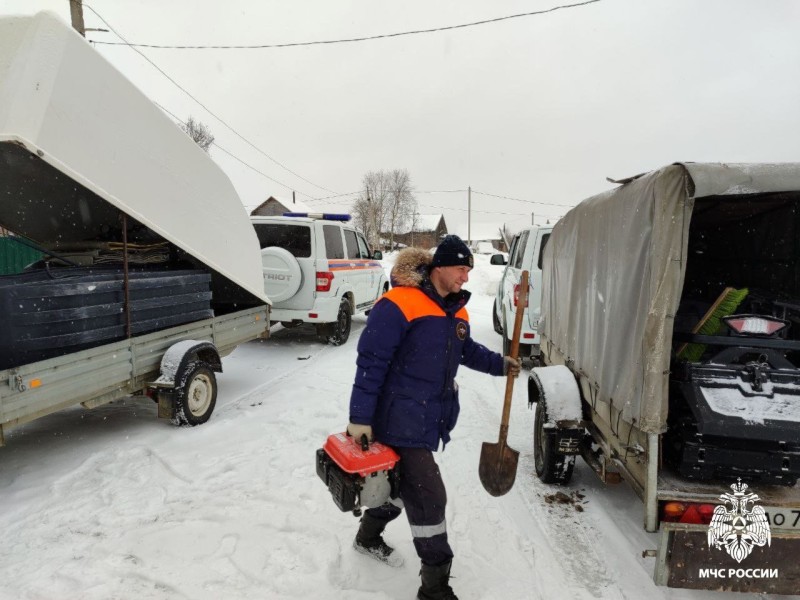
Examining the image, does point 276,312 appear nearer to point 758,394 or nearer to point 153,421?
point 153,421

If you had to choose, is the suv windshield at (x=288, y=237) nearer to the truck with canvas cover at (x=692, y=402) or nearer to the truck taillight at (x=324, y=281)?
the truck taillight at (x=324, y=281)

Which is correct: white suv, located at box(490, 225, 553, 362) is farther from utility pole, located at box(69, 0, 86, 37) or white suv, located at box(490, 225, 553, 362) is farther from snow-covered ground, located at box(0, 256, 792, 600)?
utility pole, located at box(69, 0, 86, 37)

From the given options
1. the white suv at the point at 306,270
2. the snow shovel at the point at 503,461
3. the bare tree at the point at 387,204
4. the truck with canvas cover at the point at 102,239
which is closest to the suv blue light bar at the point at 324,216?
the white suv at the point at 306,270

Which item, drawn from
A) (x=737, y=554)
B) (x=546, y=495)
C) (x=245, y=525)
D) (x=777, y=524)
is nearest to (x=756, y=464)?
(x=777, y=524)

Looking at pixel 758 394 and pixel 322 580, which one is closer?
pixel 758 394

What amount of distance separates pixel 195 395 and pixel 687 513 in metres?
4.33

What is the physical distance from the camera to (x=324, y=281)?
7906mm

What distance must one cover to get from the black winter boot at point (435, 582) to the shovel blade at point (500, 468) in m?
0.60

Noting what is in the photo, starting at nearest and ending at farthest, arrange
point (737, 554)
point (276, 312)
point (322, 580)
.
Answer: point (737, 554), point (322, 580), point (276, 312)

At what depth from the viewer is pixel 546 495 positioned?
3727mm

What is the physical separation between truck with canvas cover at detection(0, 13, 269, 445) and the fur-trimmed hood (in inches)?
105

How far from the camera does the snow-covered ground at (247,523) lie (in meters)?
2.63

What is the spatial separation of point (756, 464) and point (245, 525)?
3.00 metres

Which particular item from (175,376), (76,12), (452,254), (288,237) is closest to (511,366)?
(452,254)
